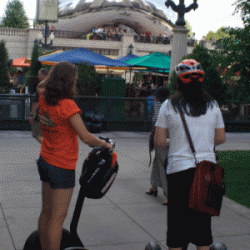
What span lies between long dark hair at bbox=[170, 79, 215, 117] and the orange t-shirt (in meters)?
0.72

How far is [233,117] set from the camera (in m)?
16.1

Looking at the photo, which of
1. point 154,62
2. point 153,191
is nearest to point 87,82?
point 154,62

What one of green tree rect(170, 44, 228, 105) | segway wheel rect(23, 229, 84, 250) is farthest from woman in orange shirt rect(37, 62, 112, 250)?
green tree rect(170, 44, 228, 105)

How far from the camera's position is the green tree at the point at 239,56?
816cm

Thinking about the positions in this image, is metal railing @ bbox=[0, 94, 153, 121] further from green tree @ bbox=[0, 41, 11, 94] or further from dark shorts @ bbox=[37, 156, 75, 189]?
dark shorts @ bbox=[37, 156, 75, 189]

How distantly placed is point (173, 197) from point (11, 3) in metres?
81.5

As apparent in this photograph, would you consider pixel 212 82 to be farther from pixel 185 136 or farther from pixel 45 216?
pixel 45 216

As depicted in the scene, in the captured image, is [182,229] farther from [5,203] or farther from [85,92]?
[85,92]

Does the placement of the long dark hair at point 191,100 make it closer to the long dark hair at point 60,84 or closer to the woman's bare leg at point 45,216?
the long dark hair at point 60,84

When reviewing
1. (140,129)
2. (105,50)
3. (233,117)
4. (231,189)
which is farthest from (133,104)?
(105,50)

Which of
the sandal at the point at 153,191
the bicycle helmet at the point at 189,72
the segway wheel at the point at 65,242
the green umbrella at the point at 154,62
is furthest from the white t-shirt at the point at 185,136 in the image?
the green umbrella at the point at 154,62

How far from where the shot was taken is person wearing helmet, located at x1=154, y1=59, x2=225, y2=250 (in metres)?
3.19

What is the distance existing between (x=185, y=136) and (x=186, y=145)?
6cm

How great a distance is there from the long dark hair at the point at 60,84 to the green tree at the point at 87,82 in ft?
39.7
